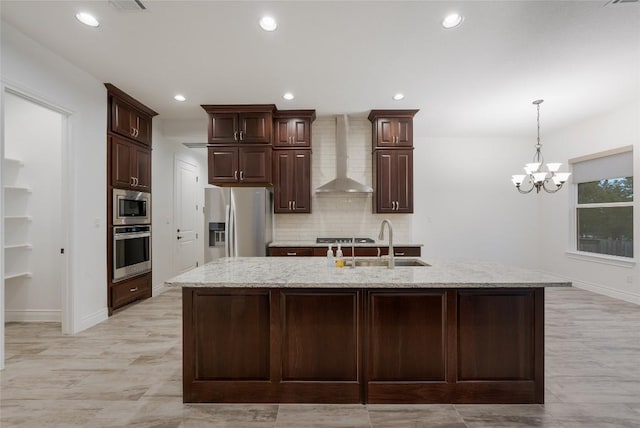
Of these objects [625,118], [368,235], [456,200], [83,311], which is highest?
[625,118]

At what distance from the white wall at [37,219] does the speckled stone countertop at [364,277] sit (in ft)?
8.87

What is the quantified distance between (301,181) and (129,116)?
8.12 feet

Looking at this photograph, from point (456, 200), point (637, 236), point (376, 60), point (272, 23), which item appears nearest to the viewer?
point (272, 23)

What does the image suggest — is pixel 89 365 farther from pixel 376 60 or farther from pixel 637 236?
pixel 637 236

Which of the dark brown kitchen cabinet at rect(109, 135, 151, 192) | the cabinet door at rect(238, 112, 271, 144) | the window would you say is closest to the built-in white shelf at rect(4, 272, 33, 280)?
the dark brown kitchen cabinet at rect(109, 135, 151, 192)

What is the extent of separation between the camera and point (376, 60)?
10.1 feet

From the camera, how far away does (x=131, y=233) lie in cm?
417

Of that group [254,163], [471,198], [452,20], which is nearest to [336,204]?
→ [254,163]

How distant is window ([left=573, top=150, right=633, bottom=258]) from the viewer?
4.52 m

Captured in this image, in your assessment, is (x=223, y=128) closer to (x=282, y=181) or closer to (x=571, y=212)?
(x=282, y=181)

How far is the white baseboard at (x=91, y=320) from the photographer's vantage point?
334 cm

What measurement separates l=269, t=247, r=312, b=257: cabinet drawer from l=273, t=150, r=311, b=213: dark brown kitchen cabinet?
623 millimetres

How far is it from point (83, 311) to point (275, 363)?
2672mm

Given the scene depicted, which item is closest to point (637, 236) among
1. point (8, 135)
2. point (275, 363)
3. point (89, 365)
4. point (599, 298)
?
point (599, 298)
